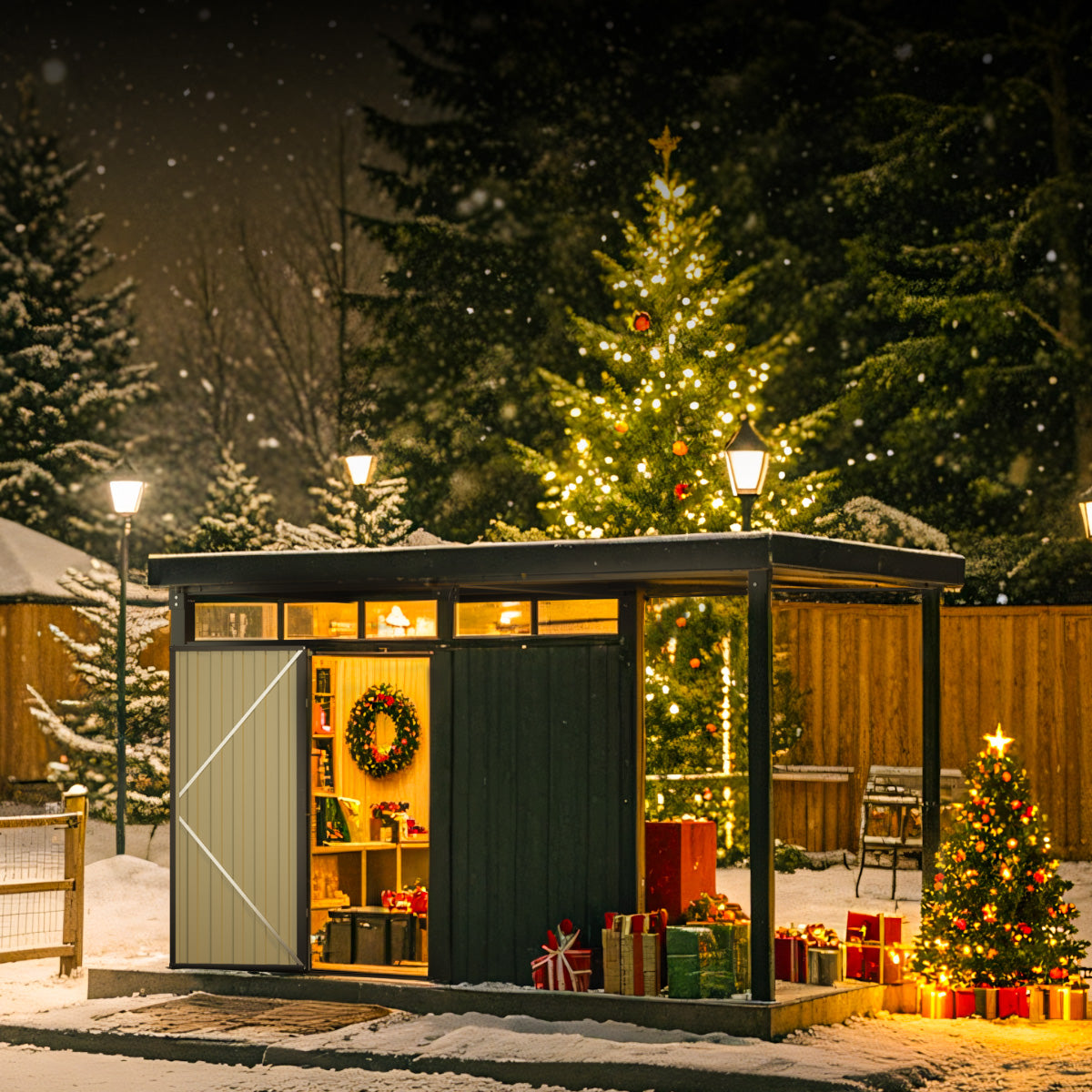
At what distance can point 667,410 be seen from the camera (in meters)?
16.2


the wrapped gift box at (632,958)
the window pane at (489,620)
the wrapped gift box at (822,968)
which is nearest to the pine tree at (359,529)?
the window pane at (489,620)

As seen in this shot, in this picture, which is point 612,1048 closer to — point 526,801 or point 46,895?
point 526,801

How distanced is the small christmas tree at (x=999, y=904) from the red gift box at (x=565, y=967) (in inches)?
81.3

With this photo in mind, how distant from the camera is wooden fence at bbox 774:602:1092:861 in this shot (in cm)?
1550

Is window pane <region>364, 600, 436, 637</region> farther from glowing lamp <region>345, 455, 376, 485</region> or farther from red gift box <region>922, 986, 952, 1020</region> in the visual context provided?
red gift box <region>922, 986, 952, 1020</region>

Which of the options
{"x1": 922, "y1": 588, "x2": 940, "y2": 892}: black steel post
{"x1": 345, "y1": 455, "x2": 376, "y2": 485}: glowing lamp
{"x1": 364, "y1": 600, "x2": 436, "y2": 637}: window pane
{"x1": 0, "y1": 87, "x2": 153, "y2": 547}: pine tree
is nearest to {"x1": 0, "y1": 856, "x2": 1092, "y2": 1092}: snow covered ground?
{"x1": 922, "y1": 588, "x2": 940, "y2": 892}: black steel post

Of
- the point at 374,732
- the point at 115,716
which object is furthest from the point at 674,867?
the point at 115,716

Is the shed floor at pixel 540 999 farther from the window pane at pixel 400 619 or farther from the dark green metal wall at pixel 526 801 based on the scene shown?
the window pane at pixel 400 619

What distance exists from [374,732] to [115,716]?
5696 mm

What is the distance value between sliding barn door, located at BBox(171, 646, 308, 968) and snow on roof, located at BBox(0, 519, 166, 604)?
9.86 metres

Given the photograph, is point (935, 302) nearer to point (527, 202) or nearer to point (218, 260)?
point (527, 202)

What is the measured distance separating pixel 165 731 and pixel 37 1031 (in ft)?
28.2

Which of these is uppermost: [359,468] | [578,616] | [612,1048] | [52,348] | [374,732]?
[52,348]

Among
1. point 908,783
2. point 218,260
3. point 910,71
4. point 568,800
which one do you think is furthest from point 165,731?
point 218,260
